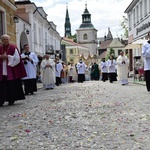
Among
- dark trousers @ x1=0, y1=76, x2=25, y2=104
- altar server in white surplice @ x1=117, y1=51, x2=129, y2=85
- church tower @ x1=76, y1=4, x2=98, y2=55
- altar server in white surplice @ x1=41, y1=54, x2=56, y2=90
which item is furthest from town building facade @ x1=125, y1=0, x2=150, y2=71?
church tower @ x1=76, y1=4, x2=98, y2=55

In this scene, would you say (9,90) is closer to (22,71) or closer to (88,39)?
(22,71)

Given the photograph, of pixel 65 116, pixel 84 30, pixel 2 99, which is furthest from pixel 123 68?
pixel 84 30

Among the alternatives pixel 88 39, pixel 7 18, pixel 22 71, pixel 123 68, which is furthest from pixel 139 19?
pixel 88 39

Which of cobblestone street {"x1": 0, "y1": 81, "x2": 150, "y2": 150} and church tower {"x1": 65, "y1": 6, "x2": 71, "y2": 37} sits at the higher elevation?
church tower {"x1": 65, "y1": 6, "x2": 71, "y2": 37}

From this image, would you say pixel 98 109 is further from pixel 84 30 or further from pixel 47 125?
pixel 84 30

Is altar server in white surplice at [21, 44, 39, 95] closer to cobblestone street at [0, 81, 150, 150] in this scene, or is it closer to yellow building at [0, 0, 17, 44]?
cobblestone street at [0, 81, 150, 150]

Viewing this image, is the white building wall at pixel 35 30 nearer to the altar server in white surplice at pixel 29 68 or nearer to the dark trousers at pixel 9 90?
the altar server in white surplice at pixel 29 68

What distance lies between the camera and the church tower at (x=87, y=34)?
5423 inches

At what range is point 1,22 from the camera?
1898cm

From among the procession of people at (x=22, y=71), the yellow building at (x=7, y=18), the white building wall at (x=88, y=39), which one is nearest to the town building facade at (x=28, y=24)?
the yellow building at (x=7, y=18)

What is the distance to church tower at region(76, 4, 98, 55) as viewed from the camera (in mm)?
137750

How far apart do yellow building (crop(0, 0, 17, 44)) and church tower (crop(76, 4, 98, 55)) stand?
117 meters

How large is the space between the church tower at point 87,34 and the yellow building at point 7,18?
11675 centimetres

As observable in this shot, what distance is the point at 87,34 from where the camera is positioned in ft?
455
